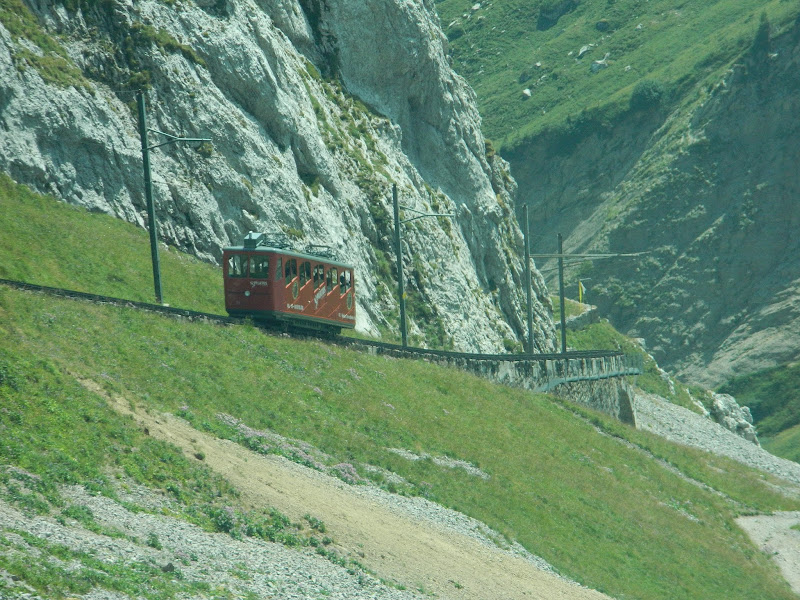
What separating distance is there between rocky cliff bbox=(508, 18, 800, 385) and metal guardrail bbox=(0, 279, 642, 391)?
57845 millimetres

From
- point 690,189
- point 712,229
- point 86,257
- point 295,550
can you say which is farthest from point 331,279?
point 690,189

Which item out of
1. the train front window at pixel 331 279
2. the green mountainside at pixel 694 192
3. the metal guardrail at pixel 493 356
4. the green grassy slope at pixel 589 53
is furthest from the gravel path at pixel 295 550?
the green grassy slope at pixel 589 53

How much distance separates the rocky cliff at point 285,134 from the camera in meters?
43.8

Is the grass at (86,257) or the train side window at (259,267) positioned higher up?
the grass at (86,257)

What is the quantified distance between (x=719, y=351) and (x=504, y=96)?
2695 inches

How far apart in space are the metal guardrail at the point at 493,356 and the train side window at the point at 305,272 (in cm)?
209

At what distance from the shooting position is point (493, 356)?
4734 centimetres

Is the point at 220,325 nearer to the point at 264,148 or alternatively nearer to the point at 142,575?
the point at 142,575

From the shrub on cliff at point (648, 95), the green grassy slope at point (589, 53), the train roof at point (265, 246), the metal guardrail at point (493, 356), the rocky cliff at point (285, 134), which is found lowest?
the metal guardrail at point (493, 356)

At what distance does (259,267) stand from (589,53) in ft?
493

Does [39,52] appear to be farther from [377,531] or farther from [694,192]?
[694,192]

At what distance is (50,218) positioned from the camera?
128 feet

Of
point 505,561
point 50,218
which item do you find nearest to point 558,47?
point 50,218

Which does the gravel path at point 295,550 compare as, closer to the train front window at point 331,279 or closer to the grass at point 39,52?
the train front window at point 331,279
